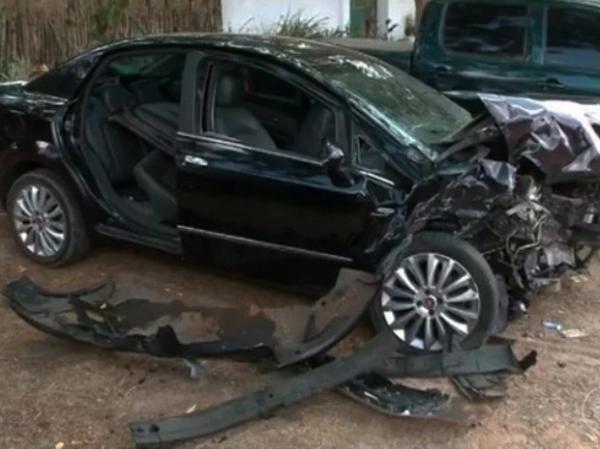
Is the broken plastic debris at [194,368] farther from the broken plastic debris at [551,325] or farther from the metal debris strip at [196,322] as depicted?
the broken plastic debris at [551,325]

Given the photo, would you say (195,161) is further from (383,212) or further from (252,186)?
(383,212)

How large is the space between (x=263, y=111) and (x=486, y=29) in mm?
3742

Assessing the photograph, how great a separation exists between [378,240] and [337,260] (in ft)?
0.95

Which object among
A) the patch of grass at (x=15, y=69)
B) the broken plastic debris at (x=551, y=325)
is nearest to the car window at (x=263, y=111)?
the broken plastic debris at (x=551, y=325)

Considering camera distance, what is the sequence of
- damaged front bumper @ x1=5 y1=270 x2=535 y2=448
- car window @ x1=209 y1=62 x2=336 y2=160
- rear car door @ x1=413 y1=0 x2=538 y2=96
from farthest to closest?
rear car door @ x1=413 y1=0 x2=538 y2=96 < car window @ x1=209 y1=62 x2=336 y2=160 < damaged front bumper @ x1=5 y1=270 x2=535 y2=448

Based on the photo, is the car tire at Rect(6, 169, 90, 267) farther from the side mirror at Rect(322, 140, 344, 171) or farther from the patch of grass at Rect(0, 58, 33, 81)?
the patch of grass at Rect(0, 58, 33, 81)


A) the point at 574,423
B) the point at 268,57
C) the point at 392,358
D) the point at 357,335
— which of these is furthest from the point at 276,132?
the point at 574,423

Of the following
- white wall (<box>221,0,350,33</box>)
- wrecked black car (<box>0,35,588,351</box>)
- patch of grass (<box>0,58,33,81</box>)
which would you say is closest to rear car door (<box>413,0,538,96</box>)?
wrecked black car (<box>0,35,588,351</box>)

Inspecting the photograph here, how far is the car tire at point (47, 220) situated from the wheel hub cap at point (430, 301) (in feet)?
7.84

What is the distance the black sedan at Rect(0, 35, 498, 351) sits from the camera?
467 centimetres

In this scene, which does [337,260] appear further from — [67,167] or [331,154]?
[67,167]

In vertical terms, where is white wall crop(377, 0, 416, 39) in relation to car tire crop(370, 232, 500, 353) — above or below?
above

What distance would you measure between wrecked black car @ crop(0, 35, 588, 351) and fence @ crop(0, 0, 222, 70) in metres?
5.29

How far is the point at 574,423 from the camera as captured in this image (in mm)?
4148
